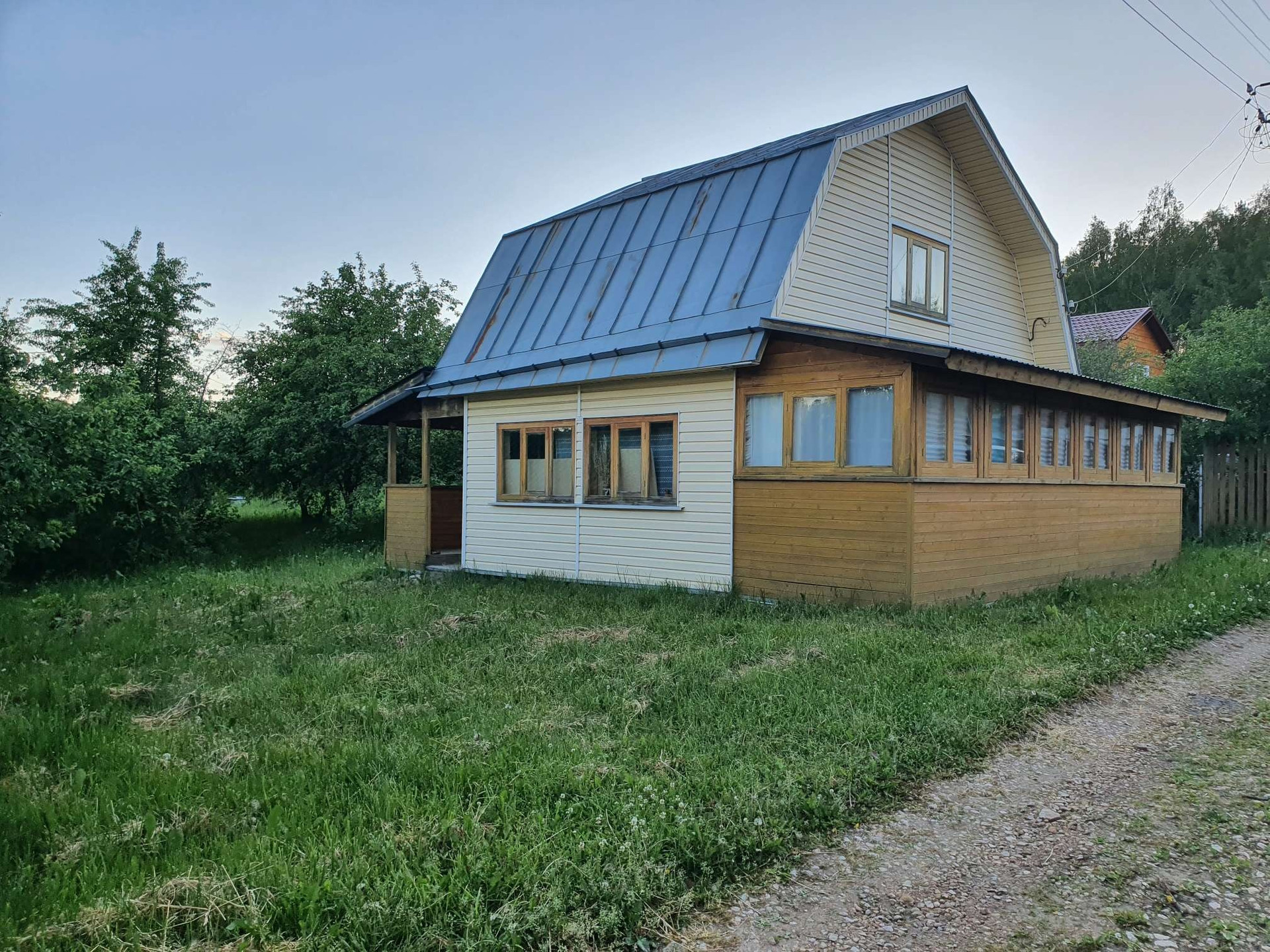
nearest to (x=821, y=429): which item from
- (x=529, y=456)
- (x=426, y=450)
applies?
(x=529, y=456)

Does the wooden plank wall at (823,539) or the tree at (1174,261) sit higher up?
the tree at (1174,261)

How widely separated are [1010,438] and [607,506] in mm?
5442

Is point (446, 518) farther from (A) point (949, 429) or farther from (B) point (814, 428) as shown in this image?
(A) point (949, 429)

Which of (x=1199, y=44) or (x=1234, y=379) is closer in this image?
(x=1199, y=44)

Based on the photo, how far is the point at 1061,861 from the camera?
3406mm

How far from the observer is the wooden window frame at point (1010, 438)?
31.4ft

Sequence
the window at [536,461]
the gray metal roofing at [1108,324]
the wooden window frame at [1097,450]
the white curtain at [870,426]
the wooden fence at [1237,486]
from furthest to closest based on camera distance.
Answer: the gray metal roofing at [1108,324] → the wooden fence at [1237,486] → the window at [536,461] → the wooden window frame at [1097,450] → the white curtain at [870,426]

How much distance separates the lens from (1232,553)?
42.3ft

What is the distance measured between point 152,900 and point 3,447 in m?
10.2

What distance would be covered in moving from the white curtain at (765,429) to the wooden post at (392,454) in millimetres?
7982

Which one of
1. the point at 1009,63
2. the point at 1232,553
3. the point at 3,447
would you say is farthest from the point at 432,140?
the point at 1232,553

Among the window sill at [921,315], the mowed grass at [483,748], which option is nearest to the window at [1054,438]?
the mowed grass at [483,748]

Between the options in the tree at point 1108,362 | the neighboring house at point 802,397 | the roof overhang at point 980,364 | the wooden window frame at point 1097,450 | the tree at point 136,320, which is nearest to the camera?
the roof overhang at point 980,364

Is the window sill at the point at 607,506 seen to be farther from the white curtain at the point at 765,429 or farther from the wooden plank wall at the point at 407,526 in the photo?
the wooden plank wall at the point at 407,526
